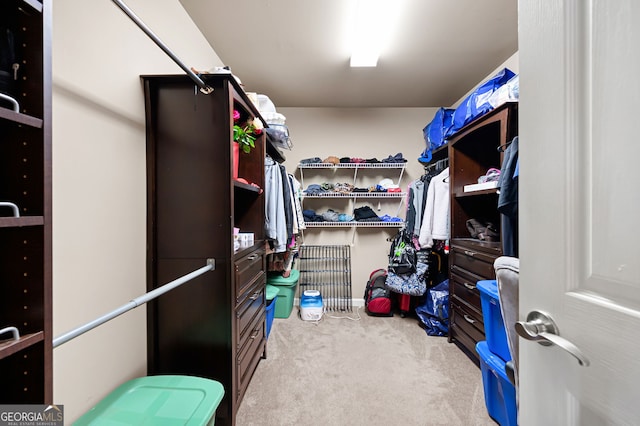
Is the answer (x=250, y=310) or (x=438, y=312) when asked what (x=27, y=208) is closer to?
(x=250, y=310)

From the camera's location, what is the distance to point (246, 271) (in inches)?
57.8

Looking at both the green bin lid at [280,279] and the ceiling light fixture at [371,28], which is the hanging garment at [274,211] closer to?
the green bin lid at [280,279]

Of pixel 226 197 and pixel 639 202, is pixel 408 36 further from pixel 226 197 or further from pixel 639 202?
pixel 639 202

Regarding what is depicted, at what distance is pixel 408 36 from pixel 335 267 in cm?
251

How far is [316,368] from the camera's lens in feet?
5.93

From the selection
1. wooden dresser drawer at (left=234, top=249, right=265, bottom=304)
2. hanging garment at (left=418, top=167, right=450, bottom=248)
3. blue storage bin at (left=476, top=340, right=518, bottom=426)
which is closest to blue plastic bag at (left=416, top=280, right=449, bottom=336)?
hanging garment at (left=418, top=167, right=450, bottom=248)

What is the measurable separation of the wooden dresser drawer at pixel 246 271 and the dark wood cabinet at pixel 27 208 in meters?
0.84

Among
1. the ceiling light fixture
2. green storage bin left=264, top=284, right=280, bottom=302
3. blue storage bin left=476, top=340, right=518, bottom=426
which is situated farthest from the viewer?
green storage bin left=264, top=284, right=280, bottom=302

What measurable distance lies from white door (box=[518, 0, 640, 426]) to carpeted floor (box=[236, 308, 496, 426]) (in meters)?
1.16

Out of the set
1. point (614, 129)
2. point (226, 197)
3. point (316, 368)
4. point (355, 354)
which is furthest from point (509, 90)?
point (316, 368)

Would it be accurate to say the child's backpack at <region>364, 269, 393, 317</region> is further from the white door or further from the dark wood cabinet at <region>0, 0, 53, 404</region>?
the dark wood cabinet at <region>0, 0, 53, 404</region>

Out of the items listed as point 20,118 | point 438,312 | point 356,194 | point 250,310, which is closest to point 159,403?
point 250,310

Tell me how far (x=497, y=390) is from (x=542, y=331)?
1.21 meters

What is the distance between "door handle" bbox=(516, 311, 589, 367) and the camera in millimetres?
433
